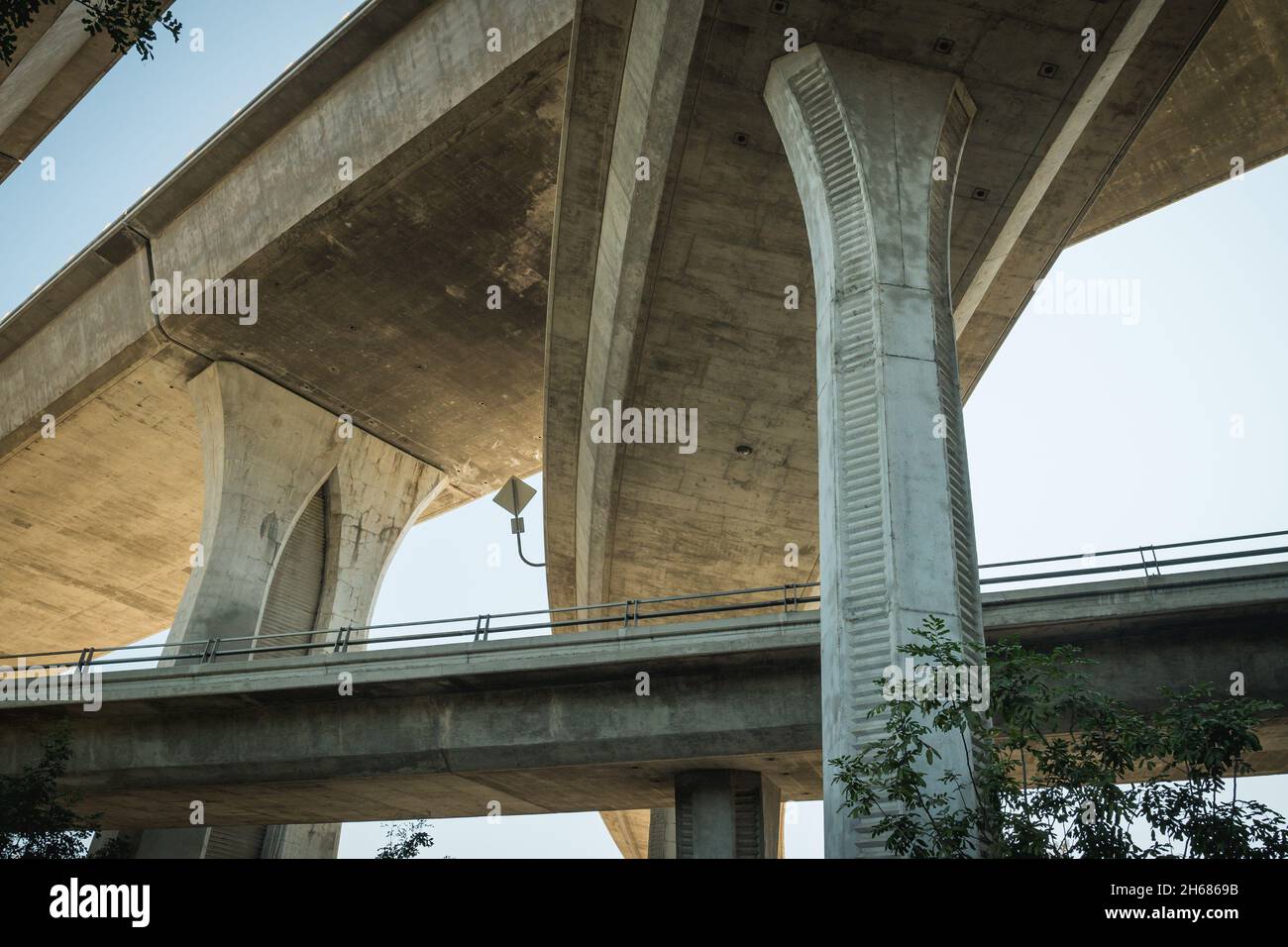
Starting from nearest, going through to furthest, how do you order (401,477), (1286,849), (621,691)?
(1286,849), (621,691), (401,477)

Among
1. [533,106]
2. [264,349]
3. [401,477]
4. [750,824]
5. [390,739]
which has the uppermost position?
[533,106]

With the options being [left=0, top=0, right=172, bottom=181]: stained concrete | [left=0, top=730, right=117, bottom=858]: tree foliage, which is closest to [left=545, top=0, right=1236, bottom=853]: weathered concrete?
[left=0, top=0, right=172, bottom=181]: stained concrete

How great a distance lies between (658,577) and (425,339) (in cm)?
743

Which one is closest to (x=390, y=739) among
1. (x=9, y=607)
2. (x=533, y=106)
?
(x=533, y=106)

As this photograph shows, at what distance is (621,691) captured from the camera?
16000 millimetres

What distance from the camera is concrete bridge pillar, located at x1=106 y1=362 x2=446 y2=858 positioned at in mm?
24719

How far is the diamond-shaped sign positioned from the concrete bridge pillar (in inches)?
170

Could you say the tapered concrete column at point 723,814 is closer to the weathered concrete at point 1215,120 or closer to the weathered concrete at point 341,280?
the weathered concrete at point 1215,120

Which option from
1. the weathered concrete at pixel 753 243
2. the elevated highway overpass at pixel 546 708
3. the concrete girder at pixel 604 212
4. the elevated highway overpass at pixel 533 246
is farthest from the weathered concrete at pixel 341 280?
the elevated highway overpass at pixel 546 708

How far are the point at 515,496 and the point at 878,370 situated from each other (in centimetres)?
1334

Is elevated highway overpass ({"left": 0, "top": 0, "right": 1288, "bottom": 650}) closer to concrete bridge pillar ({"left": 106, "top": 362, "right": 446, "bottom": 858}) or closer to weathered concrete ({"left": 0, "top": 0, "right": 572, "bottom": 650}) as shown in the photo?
weathered concrete ({"left": 0, "top": 0, "right": 572, "bottom": 650})

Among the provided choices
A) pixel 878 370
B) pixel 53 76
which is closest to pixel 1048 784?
pixel 878 370

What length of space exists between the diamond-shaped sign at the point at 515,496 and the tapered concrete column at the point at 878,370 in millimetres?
11287
